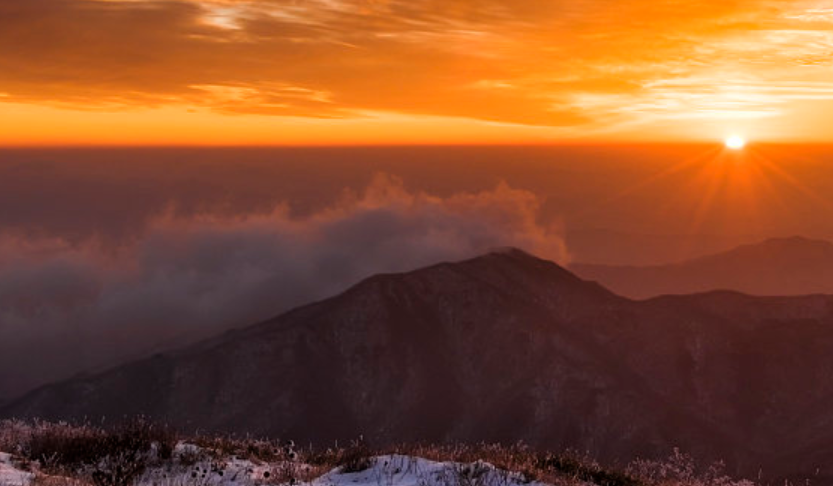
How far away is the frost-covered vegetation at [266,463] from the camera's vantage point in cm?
1156

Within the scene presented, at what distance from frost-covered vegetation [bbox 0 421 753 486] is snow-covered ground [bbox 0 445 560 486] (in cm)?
1

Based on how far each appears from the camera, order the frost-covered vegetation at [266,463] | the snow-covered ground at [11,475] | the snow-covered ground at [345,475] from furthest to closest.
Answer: the frost-covered vegetation at [266,463]
the snow-covered ground at [345,475]
the snow-covered ground at [11,475]

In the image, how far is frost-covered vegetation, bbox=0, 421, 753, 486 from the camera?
11.6 metres

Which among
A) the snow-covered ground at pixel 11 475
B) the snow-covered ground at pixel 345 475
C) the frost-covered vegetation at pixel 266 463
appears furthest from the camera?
the frost-covered vegetation at pixel 266 463

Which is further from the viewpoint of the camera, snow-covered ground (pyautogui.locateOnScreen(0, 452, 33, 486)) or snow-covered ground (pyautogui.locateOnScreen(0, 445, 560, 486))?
snow-covered ground (pyautogui.locateOnScreen(0, 445, 560, 486))

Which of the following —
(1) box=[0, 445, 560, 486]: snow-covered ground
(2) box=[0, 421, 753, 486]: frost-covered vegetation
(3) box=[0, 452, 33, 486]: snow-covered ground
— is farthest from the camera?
(2) box=[0, 421, 753, 486]: frost-covered vegetation

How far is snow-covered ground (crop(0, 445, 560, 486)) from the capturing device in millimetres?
11367

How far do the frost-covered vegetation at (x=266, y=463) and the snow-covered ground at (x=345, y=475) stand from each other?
1 cm

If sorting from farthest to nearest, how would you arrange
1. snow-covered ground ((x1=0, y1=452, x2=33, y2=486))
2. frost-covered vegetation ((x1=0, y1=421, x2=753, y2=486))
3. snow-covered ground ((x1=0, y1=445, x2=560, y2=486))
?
frost-covered vegetation ((x1=0, y1=421, x2=753, y2=486))
snow-covered ground ((x1=0, y1=445, x2=560, y2=486))
snow-covered ground ((x1=0, y1=452, x2=33, y2=486))

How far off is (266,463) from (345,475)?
2.15 meters

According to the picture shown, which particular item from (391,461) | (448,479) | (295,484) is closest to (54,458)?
(295,484)

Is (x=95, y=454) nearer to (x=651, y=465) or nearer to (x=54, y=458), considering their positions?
(x=54, y=458)

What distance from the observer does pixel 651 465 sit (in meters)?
14.7

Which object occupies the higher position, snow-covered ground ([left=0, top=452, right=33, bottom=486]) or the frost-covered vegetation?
snow-covered ground ([left=0, top=452, right=33, bottom=486])
